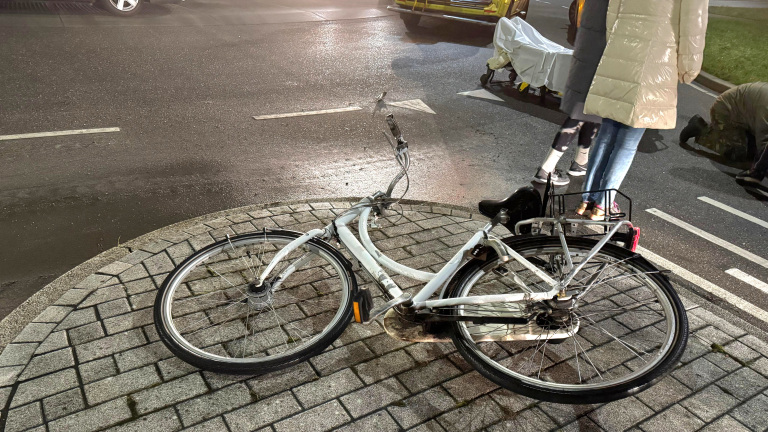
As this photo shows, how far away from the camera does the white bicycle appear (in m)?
3.28

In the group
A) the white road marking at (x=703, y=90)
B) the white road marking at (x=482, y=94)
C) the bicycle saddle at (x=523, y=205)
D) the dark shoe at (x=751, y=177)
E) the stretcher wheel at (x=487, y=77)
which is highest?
the bicycle saddle at (x=523, y=205)

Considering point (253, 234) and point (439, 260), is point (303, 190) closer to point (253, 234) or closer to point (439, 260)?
point (439, 260)

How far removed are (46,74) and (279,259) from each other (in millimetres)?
6837

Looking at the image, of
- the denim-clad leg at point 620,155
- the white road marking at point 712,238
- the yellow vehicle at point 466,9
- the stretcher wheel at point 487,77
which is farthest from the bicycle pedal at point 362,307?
the yellow vehicle at point 466,9

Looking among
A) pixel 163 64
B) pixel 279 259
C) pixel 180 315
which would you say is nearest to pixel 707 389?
pixel 279 259

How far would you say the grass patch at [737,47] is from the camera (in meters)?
11.5

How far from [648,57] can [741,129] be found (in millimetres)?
3550

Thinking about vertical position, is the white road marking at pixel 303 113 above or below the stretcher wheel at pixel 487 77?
below

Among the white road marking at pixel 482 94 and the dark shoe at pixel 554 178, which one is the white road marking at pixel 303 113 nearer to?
the white road marking at pixel 482 94

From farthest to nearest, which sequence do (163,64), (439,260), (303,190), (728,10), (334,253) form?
(728,10), (163,64), (303,190), (439,260), (334,253)

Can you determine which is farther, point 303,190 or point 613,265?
point 303,190

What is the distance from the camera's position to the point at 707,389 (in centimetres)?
356

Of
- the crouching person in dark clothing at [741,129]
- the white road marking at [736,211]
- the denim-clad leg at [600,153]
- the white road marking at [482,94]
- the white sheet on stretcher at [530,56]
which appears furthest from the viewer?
the white road marking at [482,94]

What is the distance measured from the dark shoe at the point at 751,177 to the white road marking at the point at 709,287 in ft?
7.74
